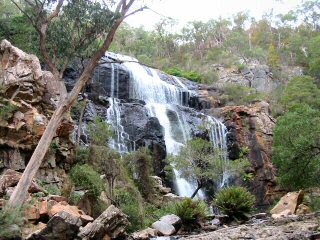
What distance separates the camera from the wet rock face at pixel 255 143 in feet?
99.5

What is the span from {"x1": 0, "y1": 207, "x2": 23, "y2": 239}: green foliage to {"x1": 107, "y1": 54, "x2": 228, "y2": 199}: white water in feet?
51.6

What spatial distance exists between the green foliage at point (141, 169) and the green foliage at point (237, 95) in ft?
59.5

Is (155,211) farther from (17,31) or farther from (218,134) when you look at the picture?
(17,31)

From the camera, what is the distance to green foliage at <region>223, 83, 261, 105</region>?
38.3 metres

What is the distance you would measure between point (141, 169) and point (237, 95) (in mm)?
19858

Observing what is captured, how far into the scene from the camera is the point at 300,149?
664 inches

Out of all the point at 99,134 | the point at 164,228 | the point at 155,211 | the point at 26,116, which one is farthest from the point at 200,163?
the point at 26,116

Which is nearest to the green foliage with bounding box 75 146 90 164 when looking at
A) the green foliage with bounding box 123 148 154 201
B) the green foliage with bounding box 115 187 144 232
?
the green foliage with bounding box 115 187 144 232

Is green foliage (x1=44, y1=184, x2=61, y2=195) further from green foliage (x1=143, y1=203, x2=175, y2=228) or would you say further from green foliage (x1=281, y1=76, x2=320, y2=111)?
green foliage (x1=281, y1=76, x2=320, y2=111)

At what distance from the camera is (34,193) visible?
1305 cm

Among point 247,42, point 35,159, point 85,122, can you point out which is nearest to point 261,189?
point 85,122

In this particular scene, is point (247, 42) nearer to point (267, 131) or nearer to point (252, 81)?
point (252, 81)

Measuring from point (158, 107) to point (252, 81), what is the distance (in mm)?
19242

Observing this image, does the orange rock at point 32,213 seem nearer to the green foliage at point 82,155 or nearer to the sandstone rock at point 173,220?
the sandstone rock at point 173,220
